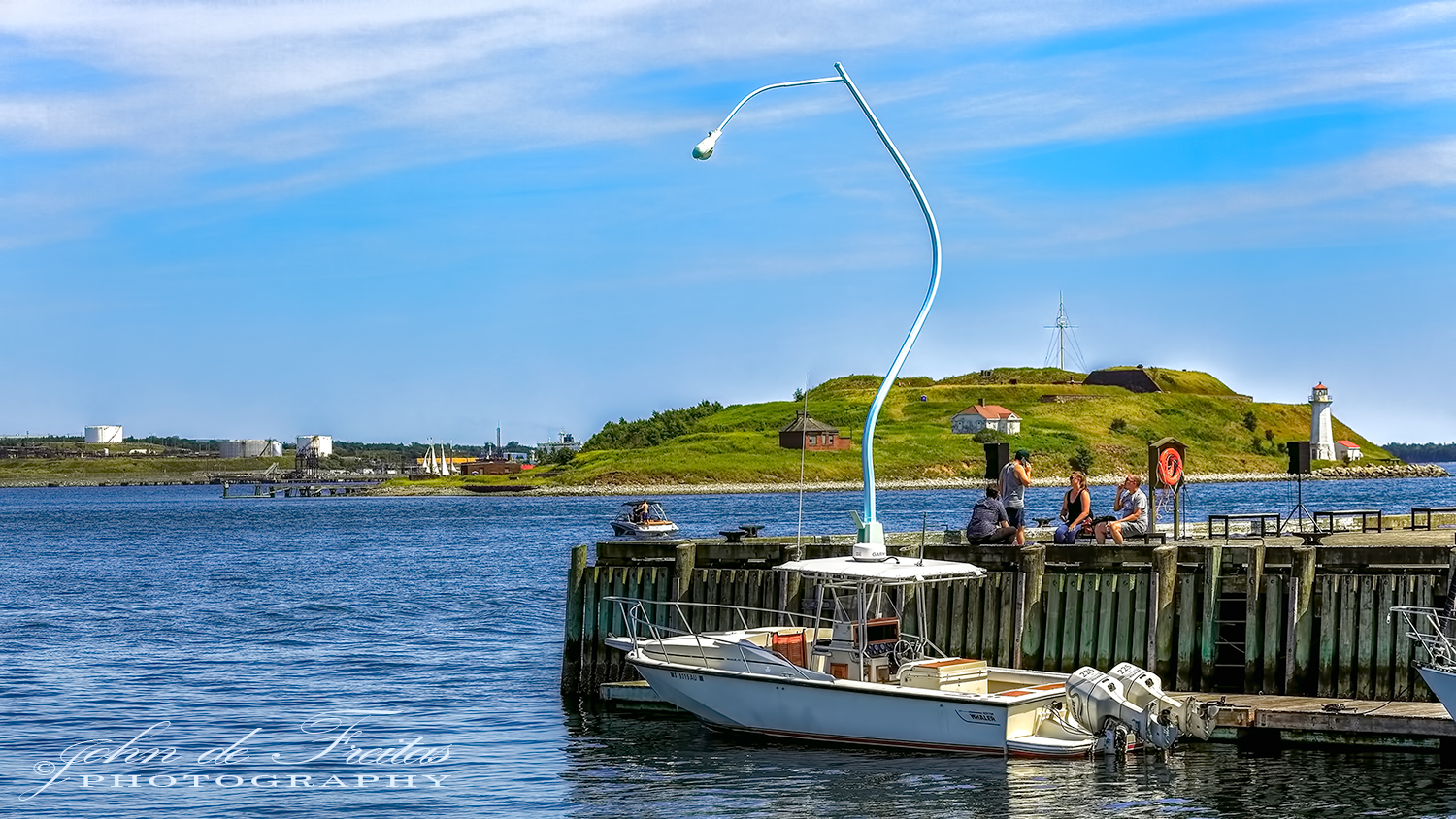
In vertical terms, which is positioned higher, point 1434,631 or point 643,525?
point 1434,631

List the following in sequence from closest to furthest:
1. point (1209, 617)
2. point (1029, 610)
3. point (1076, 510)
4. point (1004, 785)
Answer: point (1004, 785) → point (1209, 617) → point (1029, 610) → point (1076, 510)

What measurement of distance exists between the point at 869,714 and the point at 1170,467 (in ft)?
34.8

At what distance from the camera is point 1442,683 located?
20.3 m

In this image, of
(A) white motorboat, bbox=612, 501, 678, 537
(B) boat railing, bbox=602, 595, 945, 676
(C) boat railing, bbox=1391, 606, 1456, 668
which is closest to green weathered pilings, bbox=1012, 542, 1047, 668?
(B) boat railing, bbox=602, 595, 945, 676

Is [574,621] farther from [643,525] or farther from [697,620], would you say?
[643,525]

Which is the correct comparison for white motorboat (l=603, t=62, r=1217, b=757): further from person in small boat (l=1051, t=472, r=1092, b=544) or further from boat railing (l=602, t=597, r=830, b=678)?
person in small boat (l=1051, t=472, r=1092, b=544)

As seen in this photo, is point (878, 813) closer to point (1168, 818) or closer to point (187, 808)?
point (1168, 818)

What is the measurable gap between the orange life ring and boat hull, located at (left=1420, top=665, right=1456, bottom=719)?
10006 millimetres

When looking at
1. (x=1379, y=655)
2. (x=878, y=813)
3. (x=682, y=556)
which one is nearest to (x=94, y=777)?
(x=682, y=556)

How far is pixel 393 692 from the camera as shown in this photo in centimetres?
3269

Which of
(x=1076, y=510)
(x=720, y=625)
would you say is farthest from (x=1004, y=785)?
(x=1076, y=510)

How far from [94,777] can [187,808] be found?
3.07 metres

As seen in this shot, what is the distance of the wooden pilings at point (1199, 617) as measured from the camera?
22328 mm

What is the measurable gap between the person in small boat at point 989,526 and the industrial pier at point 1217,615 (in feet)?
3.69
